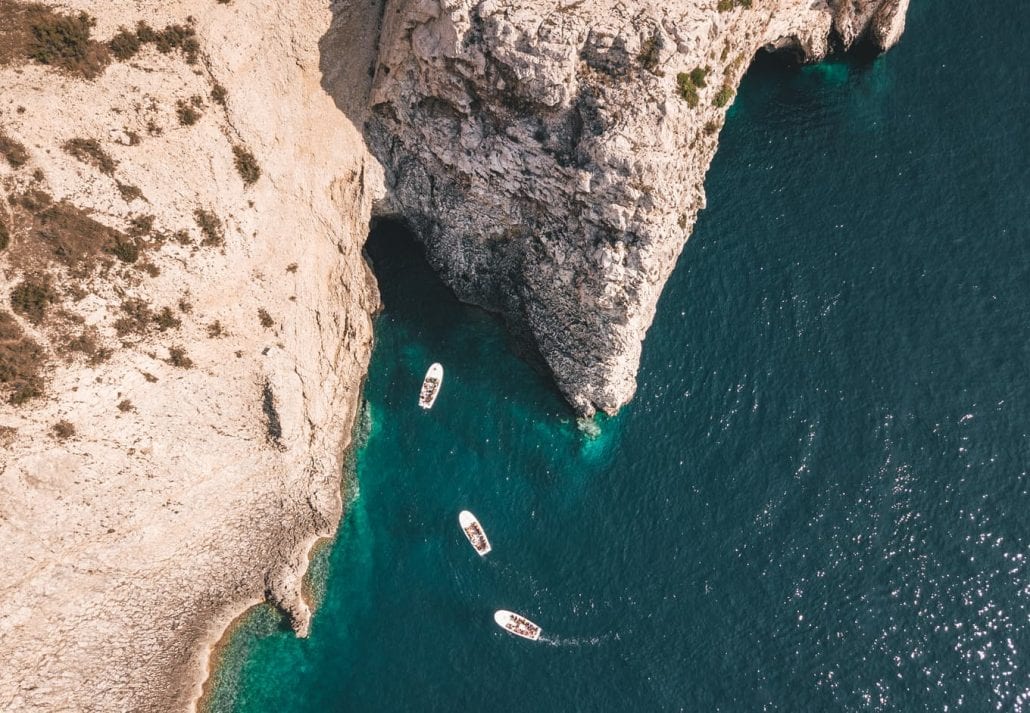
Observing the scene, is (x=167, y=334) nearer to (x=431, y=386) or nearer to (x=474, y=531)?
(x=431, y=386)

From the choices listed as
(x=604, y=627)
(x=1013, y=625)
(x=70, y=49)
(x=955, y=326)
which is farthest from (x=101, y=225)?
(x=1013, y=625)

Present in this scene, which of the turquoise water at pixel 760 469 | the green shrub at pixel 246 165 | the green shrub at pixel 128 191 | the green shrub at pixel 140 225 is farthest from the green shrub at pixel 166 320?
the turquoise water at pixel 760 469

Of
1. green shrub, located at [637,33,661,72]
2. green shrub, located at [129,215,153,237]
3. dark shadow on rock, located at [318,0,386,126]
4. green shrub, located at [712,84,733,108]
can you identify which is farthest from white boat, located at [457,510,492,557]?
green shrub, located at [712,84,733,108]

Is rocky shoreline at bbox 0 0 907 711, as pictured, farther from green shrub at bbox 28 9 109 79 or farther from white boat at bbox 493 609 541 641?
white boat at bbox 493 609 541 641

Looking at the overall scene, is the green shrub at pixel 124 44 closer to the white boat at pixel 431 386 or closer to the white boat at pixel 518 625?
the white boat at pixel 431 386

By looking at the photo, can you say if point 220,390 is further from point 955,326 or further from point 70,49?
point 955,326
